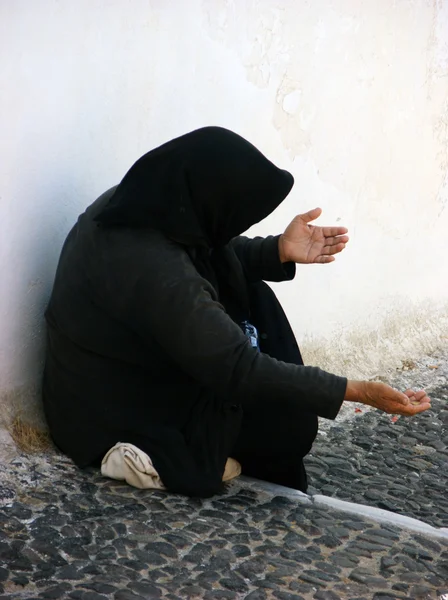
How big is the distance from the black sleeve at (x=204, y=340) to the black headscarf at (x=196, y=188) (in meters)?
0.12

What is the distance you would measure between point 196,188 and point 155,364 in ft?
2.17

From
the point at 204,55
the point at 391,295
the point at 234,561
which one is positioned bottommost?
the point at 234,561

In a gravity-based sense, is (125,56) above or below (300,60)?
below

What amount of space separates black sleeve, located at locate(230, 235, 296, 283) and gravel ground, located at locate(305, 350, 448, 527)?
952 millimetres

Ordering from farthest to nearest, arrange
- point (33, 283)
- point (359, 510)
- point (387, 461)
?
1. point (387, 461)
2. point (33, 283)
3. point (359, 510)

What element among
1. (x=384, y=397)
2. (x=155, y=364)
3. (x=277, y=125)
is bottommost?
(x=155, y=364)

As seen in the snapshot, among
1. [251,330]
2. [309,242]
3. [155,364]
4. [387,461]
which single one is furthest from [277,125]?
[155,364]

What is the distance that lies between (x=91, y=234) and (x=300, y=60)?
7.39ft

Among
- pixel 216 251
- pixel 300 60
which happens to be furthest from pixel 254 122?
pixel 216 251

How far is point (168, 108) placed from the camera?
14.1 ft

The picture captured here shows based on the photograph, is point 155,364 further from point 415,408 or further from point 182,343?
point 415,408

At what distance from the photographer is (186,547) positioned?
305 cm

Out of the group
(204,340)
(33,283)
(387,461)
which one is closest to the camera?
(204,340)

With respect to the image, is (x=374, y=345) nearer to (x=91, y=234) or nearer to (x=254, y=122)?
(x=254, y=122)
